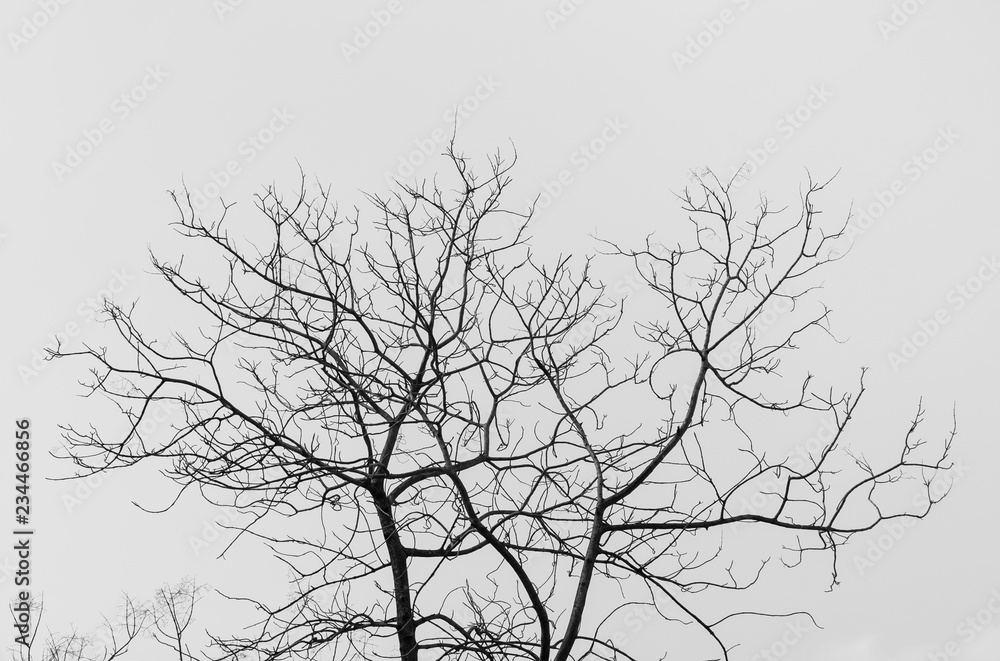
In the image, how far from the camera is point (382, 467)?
9.50 ft

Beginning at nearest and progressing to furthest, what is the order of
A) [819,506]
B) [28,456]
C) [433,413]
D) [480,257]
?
[433,413], [819,506], [480,257], [28,456]

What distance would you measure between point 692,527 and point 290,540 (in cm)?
136

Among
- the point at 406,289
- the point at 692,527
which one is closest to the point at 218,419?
the point at 406,289

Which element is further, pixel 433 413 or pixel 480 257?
pixel 480 257

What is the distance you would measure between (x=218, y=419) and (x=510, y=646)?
124cm

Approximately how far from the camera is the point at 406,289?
3.18 m

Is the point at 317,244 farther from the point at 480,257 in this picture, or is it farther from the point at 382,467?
the point at 382,467

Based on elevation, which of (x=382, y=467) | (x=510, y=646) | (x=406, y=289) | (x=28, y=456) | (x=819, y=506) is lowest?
(x=510, y=646)

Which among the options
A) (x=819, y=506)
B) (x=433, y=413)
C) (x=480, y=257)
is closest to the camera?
(x=433, y=413)

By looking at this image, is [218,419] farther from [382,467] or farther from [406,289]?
[406,289]

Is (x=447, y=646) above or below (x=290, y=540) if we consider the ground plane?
below

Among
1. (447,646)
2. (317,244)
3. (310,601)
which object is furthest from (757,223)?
(310,601)

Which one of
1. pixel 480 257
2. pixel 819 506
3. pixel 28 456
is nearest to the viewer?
pixel 819 506

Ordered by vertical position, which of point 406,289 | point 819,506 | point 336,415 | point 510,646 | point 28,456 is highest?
point 28,456
